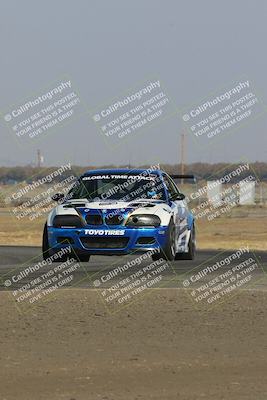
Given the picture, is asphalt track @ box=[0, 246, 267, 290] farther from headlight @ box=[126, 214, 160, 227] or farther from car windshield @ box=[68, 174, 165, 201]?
headlight @ box=[126, 214, 160, 227]

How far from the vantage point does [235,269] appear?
21969 millimetres

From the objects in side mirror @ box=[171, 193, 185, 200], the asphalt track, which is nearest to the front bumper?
side mirror @ box=[171, 193, 185, 200]

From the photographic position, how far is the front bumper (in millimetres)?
15828

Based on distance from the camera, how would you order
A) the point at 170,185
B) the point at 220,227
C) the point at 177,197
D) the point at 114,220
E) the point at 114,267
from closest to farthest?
1. the point at 114,220
2. the point at 177,197
3. the point at 170,185
4. the point at 114,267
5. the point at 220,227

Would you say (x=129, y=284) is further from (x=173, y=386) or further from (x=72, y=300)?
(x=173, y=386)

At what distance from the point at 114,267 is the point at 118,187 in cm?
608

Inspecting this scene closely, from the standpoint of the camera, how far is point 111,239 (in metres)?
15.9

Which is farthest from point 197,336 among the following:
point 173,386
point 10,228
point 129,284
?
point 10,228

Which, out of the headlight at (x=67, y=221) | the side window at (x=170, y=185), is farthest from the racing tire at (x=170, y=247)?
the headlight at (x=67, y=221)

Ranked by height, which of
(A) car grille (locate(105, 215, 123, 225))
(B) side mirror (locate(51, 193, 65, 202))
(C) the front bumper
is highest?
(B) side mirror (locate(51, 193, 65, 202))

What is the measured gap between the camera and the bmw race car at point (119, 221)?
51.8 ft

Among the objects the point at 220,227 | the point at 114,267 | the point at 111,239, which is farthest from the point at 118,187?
the point at 220,227

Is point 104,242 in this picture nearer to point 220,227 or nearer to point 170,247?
point 170,247

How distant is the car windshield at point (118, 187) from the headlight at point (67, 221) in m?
0.58
